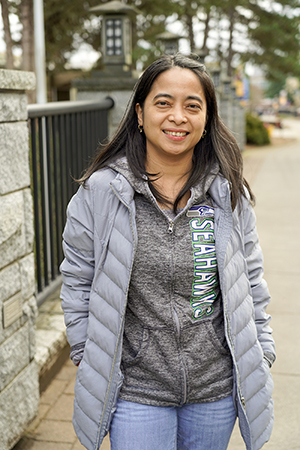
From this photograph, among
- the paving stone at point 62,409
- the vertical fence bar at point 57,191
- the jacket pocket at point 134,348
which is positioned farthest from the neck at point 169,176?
the vertical fence bar at point 57,191

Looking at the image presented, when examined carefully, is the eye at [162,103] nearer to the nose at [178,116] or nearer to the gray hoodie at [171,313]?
the nose at [178,116]

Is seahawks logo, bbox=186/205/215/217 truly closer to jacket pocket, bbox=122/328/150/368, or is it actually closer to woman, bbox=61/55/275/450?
woman, bbox=61/55/275/450

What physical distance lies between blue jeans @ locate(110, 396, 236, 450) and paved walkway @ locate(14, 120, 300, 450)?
1.24 m

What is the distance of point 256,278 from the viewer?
212 centimetres

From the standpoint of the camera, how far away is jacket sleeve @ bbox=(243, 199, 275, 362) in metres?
2.09

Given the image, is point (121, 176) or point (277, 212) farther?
point (277, 212)

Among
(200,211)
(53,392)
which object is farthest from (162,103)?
(53,392)

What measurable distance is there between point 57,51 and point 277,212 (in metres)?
9.41

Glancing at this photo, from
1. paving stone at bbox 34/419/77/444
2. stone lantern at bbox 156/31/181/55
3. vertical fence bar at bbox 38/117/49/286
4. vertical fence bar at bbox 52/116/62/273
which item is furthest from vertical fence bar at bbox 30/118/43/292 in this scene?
stone lantern at bbox 156/31/181/55

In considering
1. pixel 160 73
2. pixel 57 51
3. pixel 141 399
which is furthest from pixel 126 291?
pixel 57 51

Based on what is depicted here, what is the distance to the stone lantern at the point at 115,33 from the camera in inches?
253

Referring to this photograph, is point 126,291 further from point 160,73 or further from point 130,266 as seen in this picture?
point 160,73

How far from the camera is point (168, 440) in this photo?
195 cm

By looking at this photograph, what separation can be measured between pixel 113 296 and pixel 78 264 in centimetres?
20
